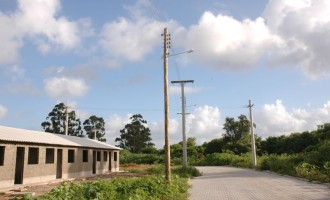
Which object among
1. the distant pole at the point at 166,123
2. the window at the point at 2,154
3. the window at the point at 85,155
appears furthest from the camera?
the window at the point at 85,155

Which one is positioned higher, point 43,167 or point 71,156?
point 71,156

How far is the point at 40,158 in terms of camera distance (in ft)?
86.5

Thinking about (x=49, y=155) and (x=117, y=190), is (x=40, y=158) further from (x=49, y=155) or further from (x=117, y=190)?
(x=117, y=190)

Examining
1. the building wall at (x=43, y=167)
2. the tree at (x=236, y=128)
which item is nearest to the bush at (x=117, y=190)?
the building wall at (x=43, y=167)

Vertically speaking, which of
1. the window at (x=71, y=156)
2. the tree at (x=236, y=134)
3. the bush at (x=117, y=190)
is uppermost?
the tree at (x=236, y=134)

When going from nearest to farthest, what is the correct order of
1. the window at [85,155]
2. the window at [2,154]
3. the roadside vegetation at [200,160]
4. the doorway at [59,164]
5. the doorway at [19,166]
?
the roadside vegetation at [200,160]
the window at [2,154]
the doorway at [19,166]
the doorway at [59,164]
the window at [85,155]

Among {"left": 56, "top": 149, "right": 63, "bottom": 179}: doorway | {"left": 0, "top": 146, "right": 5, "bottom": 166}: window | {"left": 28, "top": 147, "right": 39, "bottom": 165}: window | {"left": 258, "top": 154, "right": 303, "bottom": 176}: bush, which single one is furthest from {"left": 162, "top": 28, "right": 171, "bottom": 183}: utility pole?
{"left": 56, "top": 149, "right": 63, "bottom": 179}: doorway

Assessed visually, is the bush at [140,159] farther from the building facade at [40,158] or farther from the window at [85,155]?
the window at [85,155]

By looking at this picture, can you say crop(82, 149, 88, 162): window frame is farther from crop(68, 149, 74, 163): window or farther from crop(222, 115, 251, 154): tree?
crop(222, 115, 251, 154): tree

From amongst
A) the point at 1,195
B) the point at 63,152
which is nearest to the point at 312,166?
the point at 63,152

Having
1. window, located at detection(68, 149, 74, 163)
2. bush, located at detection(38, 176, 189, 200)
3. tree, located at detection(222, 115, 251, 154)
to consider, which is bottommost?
bush, located at detection(38, 176, 189, 200)

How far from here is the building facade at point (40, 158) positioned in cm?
2258

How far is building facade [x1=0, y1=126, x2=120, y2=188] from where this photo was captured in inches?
889

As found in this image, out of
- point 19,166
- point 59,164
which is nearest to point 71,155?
point 59,164
